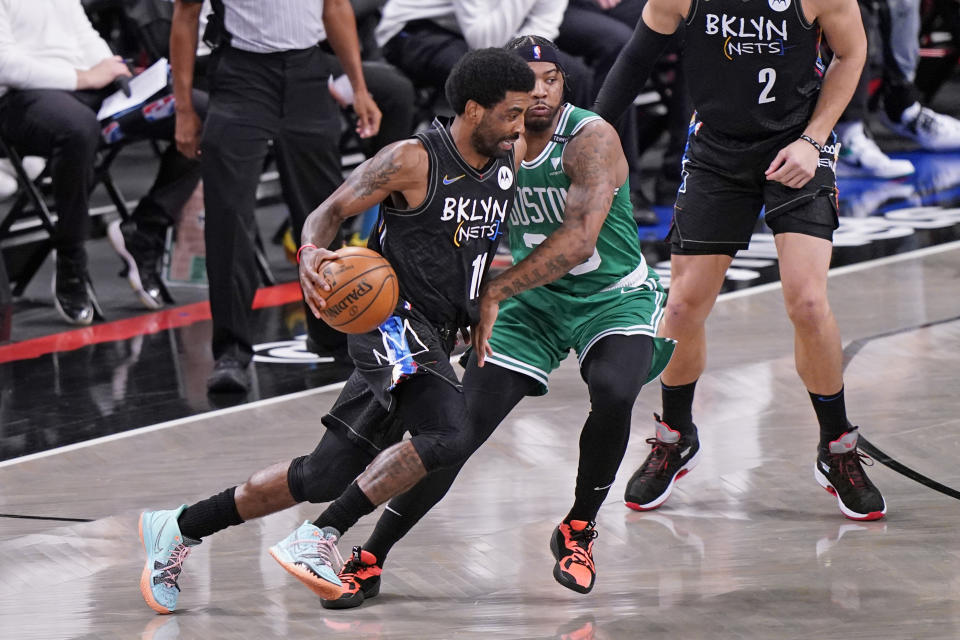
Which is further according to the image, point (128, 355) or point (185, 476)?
point (128, 355)

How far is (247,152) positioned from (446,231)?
243 centimetres

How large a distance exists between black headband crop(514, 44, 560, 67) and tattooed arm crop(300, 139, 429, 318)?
1.52 ft

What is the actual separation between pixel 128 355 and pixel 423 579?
3.06m

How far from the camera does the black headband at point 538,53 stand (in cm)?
424

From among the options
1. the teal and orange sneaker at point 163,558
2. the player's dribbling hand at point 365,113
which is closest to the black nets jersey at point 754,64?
the teal and orange sneaker at point 163,558

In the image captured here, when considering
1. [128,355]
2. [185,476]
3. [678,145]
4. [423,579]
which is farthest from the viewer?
[678,145]

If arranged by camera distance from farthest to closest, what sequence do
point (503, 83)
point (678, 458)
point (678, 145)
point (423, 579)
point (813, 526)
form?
point (678, 145) < point (678, 458) < point (813, 526) < point (423, 579) < point (503, 83)

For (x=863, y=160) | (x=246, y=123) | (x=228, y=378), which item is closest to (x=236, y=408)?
(x=228, y=378)

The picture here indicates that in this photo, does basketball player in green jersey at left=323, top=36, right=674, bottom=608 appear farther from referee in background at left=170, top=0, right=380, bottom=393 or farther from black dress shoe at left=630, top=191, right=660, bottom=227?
black dress shoe at left=630, top=191, right=660, bottom=227

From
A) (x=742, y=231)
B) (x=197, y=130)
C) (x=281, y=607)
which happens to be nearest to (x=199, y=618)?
(x=281, y=607)

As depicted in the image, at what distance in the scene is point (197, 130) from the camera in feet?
21.5

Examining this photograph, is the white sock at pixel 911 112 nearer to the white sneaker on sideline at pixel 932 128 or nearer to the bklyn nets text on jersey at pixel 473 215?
the white sneaker on sideline at pixel 932 128

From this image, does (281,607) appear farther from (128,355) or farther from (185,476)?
(128,355)

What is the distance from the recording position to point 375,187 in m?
3.96
